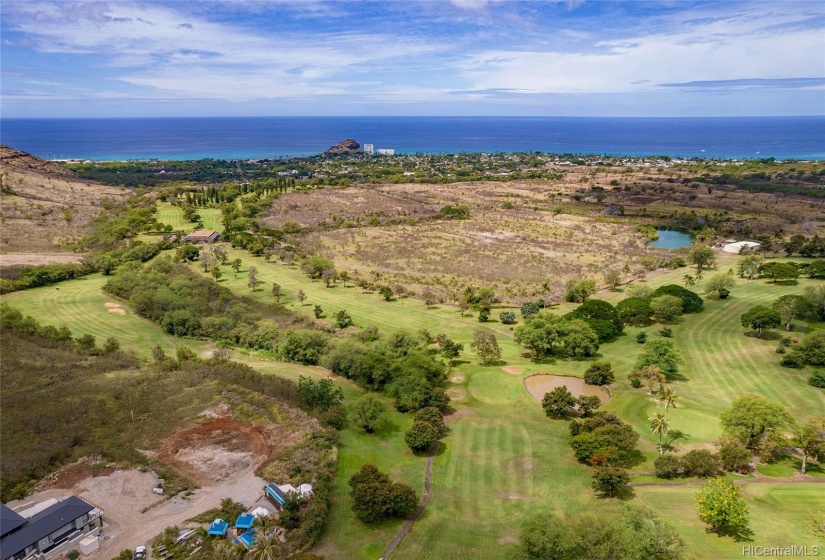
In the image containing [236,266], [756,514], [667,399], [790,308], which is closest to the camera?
[756,514]

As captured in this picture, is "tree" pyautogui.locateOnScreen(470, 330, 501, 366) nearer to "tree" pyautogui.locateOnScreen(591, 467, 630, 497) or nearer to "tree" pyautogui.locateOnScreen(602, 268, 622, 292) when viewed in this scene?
"tree" pyautogui.locateOnScreen(591, 467, 630, 497)

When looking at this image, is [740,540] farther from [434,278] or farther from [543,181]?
[543,181]

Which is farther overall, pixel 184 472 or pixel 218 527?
pixel 184 472

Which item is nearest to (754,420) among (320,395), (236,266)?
(320,395)

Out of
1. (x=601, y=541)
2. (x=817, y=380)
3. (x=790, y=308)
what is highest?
(x=790, y=308)

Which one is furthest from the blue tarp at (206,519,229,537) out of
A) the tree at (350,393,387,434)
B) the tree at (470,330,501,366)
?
the tree at (470,330,501,366)

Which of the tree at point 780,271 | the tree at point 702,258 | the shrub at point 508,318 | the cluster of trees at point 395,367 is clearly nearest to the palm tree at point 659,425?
the cluster of trees at point 395,367

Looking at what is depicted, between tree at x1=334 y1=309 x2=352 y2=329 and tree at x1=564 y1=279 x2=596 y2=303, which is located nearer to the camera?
tree at x1=334 y1=309 x2=352 y2=329

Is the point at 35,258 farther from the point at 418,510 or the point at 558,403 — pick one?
the point at 558,403
